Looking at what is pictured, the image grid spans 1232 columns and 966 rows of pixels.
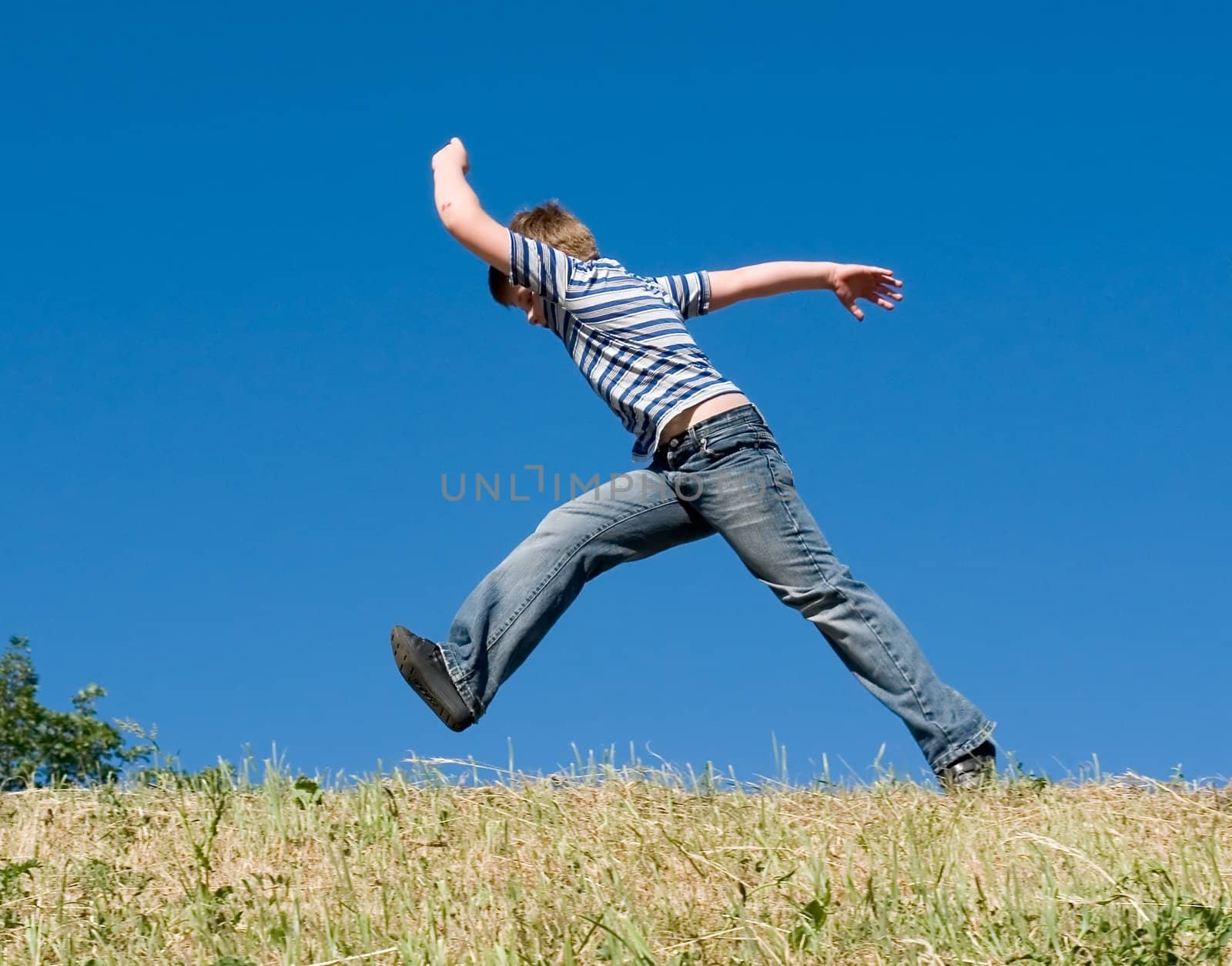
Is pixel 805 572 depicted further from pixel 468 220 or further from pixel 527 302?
pixel 468 220

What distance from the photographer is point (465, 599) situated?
5254 mm

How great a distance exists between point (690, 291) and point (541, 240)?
646 millimetres

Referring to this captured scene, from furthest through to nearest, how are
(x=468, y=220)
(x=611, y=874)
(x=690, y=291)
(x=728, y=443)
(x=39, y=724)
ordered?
(x=39, y=724) < (x=690, y=291) < (x=468, y=220) < (x=728, y=443) < (x=611, y=874)

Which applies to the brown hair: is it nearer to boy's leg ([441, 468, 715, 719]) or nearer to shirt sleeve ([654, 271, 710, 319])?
shirt sleeve ([654, 271, 710, 319])

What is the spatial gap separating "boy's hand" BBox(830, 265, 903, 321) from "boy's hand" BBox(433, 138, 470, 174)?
158 cm

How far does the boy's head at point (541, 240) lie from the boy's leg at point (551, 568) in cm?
80

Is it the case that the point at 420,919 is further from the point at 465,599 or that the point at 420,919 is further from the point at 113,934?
the point at 465,599

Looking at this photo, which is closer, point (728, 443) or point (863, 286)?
point (728, 443)

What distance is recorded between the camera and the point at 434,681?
515 centimetres

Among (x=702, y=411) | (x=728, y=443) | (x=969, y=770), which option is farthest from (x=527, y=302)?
(x=969, y=770)

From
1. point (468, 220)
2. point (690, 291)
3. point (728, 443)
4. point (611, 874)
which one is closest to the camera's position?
point (611, 874)

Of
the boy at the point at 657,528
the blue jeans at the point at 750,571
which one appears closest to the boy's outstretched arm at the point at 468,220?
the boy at the point at 657,528

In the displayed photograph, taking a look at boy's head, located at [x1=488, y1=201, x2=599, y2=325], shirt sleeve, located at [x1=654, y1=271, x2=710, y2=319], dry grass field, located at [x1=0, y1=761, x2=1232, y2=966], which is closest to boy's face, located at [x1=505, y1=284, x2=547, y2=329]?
boy's head, located at [x1=488, y1=201, x2=599, y2=325]

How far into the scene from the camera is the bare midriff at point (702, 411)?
516 centimetres
